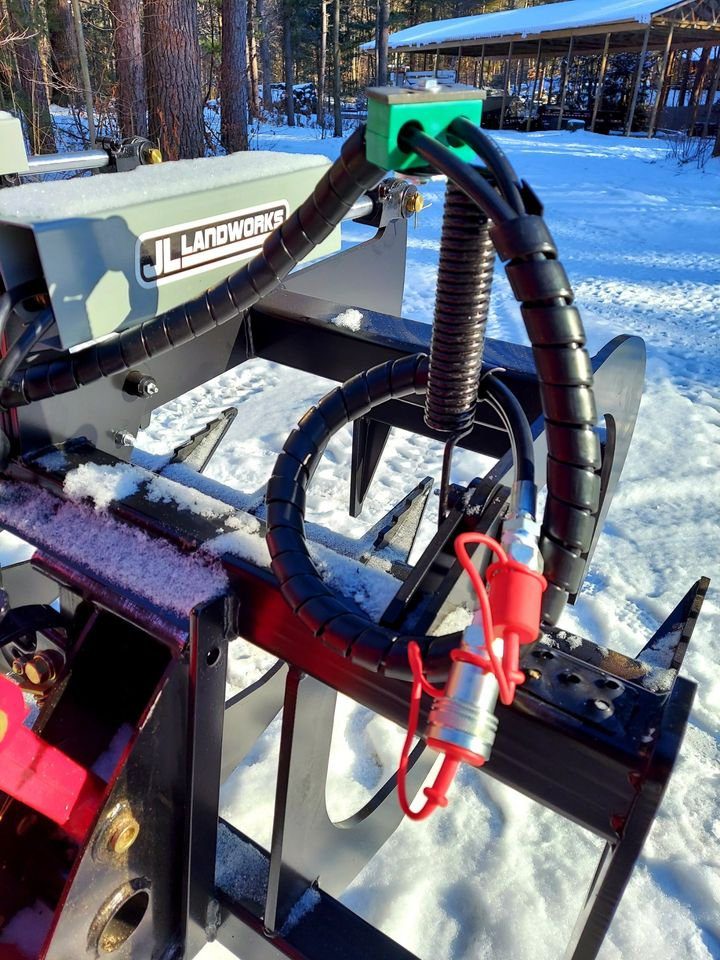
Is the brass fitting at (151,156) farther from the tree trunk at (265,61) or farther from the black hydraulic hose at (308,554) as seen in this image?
the tree trunk at (265,61)

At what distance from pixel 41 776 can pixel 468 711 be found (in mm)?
685

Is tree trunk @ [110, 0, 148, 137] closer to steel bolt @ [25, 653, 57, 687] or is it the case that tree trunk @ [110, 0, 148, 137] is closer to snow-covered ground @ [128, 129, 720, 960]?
snow-covered ground @ [128, 129, 720, 960]

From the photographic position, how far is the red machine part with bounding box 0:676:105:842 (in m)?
0.90

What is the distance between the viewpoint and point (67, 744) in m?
1.11

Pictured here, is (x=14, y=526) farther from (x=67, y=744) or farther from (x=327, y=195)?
(x=327, y=195)

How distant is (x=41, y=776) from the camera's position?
97cm

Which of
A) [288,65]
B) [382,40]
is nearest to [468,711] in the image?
[382,40]

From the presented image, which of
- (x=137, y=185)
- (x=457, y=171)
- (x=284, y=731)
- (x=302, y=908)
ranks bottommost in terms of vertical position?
(x=302, y=908)

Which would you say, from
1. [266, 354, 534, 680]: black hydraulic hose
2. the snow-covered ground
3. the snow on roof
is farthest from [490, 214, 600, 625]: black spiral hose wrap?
the snow on roof

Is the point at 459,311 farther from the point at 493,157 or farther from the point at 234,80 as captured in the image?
the point at 234,80

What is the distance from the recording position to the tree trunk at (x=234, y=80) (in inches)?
352

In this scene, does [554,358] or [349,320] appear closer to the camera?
[554,358]

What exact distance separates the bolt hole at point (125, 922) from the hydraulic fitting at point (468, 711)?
73cm

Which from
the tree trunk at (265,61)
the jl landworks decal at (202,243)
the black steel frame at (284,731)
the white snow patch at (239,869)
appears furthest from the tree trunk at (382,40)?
the white snow patch at (239,869)
